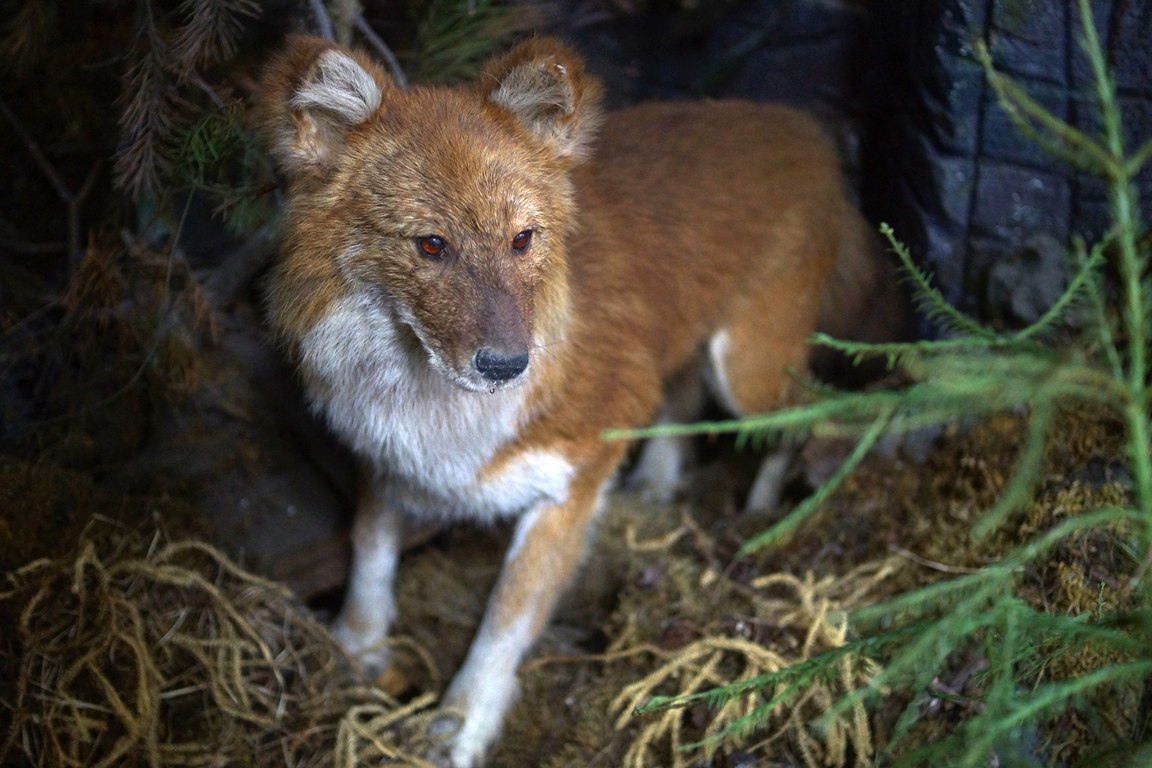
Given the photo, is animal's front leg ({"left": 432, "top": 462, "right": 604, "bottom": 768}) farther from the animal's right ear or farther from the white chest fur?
the animal's right ear

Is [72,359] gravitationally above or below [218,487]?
above

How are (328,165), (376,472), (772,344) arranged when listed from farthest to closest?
1. (772,344)
2. (376,472)
3. (328,165)

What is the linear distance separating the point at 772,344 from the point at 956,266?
0.75 m

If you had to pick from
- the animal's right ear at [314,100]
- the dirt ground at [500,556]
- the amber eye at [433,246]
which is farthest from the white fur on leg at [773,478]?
the animal's right ear at [314,100]

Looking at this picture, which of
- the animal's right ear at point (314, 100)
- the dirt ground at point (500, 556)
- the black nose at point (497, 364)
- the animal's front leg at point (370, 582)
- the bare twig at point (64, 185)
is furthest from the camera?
the bare twig at point (64, 185)

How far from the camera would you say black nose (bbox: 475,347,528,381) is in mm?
2494

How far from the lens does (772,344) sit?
3.97m

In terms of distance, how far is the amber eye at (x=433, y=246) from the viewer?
2.63 m

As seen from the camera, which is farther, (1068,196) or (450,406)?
(1068,196)

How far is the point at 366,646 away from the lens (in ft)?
11.8

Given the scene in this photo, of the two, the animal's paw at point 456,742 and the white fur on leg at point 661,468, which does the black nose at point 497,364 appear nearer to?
the animal's paw at point 456,742

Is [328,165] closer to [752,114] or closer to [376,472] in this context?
[376,472]

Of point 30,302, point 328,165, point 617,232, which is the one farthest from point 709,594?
point 30,302

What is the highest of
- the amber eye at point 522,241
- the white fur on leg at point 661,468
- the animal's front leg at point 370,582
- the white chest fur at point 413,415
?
the amber eye at point 522,241
